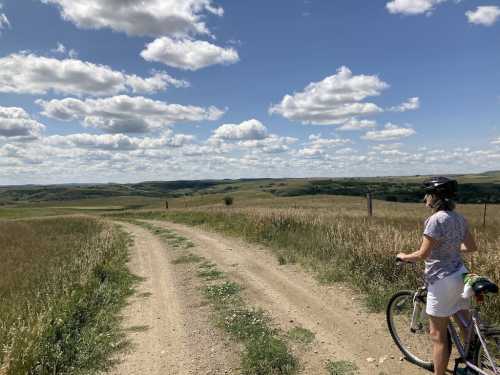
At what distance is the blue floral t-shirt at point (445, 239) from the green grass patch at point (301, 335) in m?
2.89

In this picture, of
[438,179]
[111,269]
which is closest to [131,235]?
[111,269]

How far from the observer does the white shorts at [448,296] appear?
448 centimetres

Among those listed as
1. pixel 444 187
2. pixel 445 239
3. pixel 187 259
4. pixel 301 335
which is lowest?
pixel 187 259

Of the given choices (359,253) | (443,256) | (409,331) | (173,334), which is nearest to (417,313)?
(409,331)

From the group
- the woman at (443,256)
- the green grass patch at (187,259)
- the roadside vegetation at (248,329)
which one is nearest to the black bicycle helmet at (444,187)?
the woman at (443,256)

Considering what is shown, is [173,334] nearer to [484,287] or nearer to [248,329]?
[248,329]

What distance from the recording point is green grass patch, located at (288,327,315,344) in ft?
21.9

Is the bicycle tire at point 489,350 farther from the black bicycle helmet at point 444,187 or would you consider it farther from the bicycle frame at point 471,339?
the black bicycle helmet at point 444,187

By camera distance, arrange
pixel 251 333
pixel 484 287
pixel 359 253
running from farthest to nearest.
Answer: pixel 359 253, pixel 251 333, pixel 484 287

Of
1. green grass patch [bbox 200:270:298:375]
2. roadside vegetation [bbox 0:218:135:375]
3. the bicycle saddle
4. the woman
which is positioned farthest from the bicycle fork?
roadside vegetation [bbox 0:218:135:375]

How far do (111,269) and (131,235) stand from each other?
1103cm

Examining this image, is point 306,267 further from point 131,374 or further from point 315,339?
point 131,374

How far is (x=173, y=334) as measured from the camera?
7262mm

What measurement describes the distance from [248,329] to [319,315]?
1.66 metres
